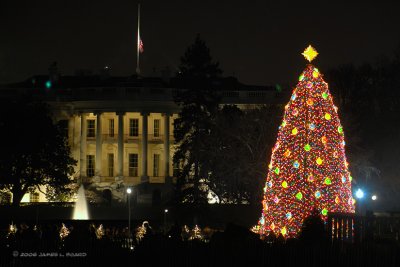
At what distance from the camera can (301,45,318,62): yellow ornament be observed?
31.2 m

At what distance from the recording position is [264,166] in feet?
182

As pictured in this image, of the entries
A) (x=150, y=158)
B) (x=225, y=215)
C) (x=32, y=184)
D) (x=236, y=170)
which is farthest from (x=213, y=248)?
(x=150, y=158)

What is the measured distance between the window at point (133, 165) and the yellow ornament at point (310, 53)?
59.0 meters

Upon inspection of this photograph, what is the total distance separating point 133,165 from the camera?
90.0 metres

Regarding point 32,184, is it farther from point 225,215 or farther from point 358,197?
point 358,197

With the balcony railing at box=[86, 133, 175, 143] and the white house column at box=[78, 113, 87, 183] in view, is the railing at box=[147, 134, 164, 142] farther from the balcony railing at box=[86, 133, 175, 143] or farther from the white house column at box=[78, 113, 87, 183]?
the white house column at box=[78, 113, 87, 183]

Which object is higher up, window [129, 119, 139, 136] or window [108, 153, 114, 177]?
window [129, 119, 139, 136]

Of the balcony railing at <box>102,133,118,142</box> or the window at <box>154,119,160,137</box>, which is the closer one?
the balcony railing at <box>102,133,118,142</box>

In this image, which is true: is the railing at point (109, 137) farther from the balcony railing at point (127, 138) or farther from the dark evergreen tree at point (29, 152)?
the dark evergreen tree at point (29, 152)

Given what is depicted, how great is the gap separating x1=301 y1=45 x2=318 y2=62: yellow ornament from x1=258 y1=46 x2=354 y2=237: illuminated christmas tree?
1.26 feet

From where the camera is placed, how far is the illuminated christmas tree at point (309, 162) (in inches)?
1197

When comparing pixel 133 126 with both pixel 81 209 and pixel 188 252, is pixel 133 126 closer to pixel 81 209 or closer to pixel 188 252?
pixel 81 209

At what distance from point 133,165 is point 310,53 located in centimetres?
5974

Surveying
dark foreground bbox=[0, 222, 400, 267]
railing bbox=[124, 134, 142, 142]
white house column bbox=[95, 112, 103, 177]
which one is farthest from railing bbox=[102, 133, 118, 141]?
dark foreground bbox=[0, 222, 400, 267]
